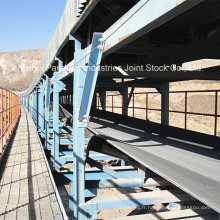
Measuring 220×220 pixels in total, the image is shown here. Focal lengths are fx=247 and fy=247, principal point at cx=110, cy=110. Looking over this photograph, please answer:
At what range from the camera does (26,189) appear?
4.53 metres

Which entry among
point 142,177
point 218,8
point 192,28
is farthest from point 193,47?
point 142,177

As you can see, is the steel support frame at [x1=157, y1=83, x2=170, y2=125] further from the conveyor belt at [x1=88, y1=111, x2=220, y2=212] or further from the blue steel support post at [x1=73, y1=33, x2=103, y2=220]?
the blue steel support post at [x1=73, y1=33, x2=103, y2=220]

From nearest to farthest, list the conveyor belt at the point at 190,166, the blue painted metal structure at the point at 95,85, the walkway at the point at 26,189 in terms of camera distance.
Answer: the blue painted metal structure at the point at 95,85 → the conveyor belt at the point at 190,166 → the walkway at the point at 26,189

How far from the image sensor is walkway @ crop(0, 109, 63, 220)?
11.9 feet

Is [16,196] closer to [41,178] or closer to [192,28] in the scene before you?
[41,178]

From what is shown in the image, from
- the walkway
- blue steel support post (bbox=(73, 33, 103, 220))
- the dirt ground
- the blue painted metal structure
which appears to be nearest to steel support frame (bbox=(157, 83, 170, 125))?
the blue painted metal structure

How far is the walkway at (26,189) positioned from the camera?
361 cm

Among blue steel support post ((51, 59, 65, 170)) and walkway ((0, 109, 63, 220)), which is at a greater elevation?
blue steel support post ((51, 59, 65, 170))

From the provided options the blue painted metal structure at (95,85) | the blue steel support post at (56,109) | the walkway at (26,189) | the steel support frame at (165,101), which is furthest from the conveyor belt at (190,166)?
the blue steel support post at (56,109)

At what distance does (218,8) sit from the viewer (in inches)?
120

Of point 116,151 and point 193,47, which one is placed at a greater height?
point 193,47

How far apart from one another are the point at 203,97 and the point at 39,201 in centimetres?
3106

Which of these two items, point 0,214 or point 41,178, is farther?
point 41,178

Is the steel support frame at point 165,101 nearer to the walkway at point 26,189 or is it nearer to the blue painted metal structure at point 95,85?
the blue painted metal structure at point 95,85
